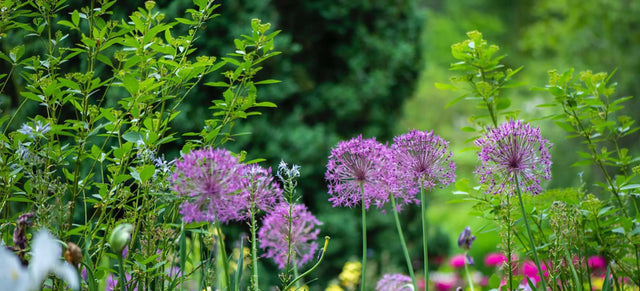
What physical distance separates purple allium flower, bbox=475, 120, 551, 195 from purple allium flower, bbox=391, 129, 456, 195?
0.09 metres

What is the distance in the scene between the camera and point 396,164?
1460mm

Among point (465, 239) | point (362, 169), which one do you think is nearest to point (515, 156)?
point (362, 169)

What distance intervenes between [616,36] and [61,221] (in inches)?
497

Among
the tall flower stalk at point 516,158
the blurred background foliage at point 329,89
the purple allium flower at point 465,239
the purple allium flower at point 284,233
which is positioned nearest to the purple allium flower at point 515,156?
the tall flower stalk at point 516,158

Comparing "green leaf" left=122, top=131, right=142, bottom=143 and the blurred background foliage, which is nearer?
"green leaf" left=122, top=131, right=142, bottom=143

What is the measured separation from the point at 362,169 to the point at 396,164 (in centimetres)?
9

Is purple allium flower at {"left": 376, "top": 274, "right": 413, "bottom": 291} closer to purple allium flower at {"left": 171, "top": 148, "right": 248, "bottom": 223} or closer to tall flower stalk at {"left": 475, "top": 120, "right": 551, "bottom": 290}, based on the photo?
tall flower stalk at {"left": 475, "top": 120, "right": 551, "bottom": 290}

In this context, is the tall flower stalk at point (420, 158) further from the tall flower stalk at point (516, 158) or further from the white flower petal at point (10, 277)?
the white flower petal at point (10, 277)

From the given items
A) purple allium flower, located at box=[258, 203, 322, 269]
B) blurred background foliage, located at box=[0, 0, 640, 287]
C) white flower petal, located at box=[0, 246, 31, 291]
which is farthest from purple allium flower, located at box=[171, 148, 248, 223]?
blurred background foliage, located at box=[0, 0, 640, 287]

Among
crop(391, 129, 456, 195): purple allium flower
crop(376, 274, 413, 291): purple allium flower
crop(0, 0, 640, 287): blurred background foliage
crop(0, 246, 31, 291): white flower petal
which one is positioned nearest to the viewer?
crop(0, 246, 31, 291): white flower petal

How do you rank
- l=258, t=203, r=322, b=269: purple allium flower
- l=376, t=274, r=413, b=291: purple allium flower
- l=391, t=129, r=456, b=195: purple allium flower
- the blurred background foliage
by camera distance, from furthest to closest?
the blurred background foliage
l=376, t=274, r=413, b=291: purple allium flower
l=258, t=203, r=322, b=269: purple allium flower
l=391, t=129, r=456, b=195: purple allium flower

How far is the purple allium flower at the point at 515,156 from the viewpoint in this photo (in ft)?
4.52

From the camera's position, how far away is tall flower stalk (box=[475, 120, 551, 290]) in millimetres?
1377

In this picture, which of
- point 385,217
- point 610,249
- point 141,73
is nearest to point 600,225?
point 610,249
